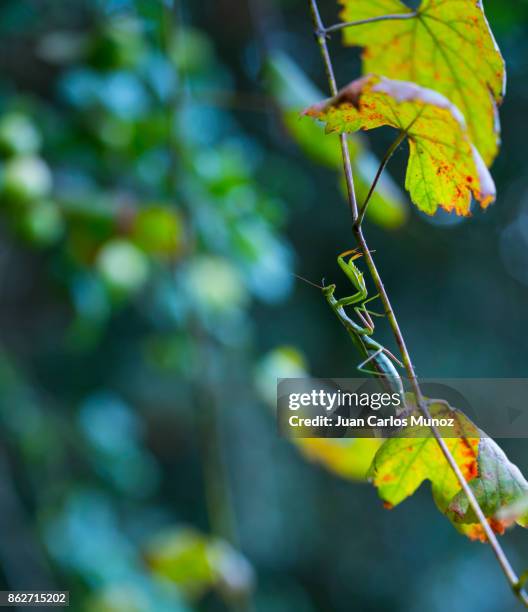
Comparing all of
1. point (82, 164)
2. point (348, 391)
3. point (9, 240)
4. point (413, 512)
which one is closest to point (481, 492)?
point (348, 391)

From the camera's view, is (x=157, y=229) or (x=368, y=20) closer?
(x=368, y=20)

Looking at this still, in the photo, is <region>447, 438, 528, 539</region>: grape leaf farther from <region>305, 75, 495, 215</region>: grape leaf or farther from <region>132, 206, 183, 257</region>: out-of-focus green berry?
<region>132, 206, 183, 257</region>: out-of-focus green berry

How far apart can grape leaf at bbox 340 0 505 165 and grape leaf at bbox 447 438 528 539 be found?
17 centimetres

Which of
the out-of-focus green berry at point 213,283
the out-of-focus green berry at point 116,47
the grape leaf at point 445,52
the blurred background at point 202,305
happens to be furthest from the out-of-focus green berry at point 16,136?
the grape leaf at point 445,52

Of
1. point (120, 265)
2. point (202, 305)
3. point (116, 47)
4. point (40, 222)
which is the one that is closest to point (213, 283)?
point (202, 305)

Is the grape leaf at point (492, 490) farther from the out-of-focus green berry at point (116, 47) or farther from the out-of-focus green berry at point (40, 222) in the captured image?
the out-of-focus green berry at point (116, 47)

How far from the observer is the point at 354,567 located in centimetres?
219

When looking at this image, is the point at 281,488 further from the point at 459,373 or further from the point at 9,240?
the point at 9,240

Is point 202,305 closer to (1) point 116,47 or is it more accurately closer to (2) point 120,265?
(2) point 120,265

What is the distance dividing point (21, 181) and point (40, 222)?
58 millimetres

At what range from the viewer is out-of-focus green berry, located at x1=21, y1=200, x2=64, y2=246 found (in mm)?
812

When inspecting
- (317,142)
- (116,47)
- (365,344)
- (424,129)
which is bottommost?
(365,344)

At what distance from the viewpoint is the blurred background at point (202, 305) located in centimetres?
87

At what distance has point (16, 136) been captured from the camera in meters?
0.81
